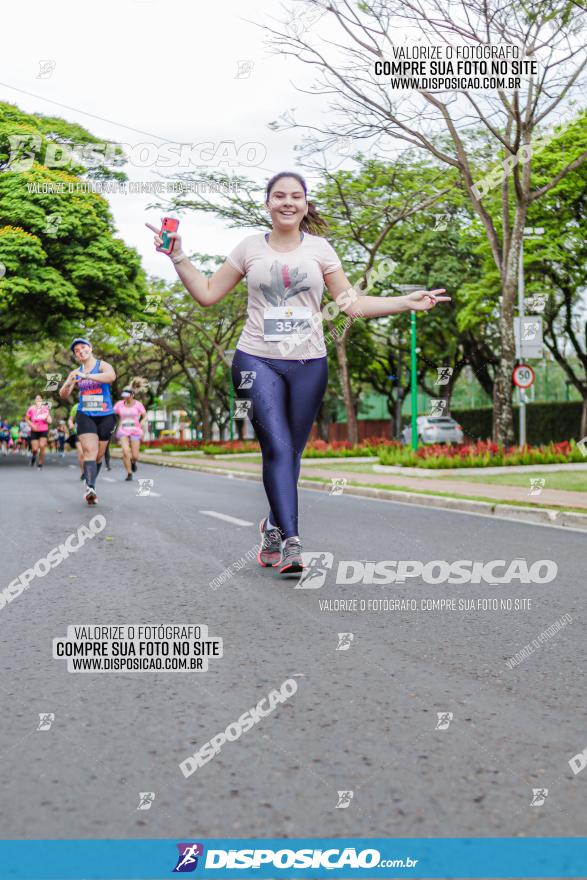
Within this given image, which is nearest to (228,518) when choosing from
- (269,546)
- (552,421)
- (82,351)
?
(82,351)

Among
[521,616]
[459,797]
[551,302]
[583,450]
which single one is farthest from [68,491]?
[551,302]

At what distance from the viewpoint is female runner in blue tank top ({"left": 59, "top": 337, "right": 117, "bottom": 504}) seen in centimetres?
1089

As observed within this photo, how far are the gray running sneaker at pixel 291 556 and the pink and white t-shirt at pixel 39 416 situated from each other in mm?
18209

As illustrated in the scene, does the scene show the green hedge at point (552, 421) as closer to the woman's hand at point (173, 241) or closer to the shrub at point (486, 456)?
the shrub at point (486, 456)

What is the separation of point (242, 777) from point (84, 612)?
2.43 metres

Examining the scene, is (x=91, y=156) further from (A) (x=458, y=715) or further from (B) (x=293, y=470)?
(A) (x=458, y=715)

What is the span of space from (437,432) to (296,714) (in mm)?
41095

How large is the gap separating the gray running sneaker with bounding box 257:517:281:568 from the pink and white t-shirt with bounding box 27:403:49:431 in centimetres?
1768

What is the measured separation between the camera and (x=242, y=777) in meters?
2.65

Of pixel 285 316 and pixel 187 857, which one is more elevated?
pixel 285 316

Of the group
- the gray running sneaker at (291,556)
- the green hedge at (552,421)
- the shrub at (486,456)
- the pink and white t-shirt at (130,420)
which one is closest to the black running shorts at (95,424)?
the pink and white t-shirt at (130,420)

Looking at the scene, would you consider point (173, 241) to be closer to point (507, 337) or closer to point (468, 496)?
point (468, 496)

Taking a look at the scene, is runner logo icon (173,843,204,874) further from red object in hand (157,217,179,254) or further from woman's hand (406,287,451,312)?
woman's hand (406,287,451,312)

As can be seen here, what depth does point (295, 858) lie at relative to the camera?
2195 mm
